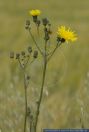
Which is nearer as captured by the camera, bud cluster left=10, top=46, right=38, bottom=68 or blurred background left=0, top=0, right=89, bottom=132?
bud cluster left=10, top=46, right=38, bottom=68

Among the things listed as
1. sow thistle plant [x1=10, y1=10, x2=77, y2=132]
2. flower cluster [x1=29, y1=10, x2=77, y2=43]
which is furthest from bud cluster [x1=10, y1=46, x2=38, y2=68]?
flower cluster [x1=29, y1=10, x2=77, y2=43]

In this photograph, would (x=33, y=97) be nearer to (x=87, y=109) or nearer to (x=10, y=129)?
(x=10, y=129)

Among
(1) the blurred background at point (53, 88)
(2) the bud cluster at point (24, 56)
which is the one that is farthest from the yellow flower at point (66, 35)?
(1) the blurred background at point (53, 88)

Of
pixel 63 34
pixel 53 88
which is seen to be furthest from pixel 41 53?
pixel 53 88

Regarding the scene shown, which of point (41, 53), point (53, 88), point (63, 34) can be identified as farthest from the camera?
point (53, 88)

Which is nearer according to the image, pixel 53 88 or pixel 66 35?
pixel 66 35

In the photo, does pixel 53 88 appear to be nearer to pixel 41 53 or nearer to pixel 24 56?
pixel 24 56

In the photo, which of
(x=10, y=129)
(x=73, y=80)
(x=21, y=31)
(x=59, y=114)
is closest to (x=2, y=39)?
(x=21, y=31)

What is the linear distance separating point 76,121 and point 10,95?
677mm

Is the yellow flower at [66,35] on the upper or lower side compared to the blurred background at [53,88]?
upper

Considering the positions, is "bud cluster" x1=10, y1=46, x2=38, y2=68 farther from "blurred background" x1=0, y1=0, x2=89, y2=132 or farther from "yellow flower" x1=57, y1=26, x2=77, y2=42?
"yellow flower" x1=57, y1=26, x2=77, y2=42

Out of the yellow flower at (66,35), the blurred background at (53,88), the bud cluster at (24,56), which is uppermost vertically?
the yellow flower at (66,35)

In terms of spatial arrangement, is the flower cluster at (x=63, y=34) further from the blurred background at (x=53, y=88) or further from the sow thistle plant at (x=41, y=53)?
the blurred background at (x=53, y=88)

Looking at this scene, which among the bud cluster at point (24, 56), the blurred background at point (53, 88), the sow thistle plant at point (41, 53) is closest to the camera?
the sow thistle plant at point (41, 53)
